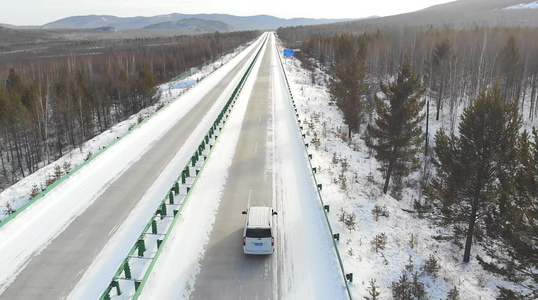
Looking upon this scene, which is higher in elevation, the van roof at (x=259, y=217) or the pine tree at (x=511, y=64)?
the pine tree at (x=511, y=64)

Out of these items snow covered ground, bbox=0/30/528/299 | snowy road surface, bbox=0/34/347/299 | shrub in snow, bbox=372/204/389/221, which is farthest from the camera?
shrub in snow, bbox=372/204/389/221

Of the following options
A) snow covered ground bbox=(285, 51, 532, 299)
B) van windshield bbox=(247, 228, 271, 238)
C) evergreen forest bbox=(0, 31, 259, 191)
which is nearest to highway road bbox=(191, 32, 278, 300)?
van windshield bbox=(247, 228, 271, 238)

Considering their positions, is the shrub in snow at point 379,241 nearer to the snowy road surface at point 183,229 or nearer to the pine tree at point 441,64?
the snowy road surface at point 183,229

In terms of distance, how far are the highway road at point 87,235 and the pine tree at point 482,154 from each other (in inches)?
415

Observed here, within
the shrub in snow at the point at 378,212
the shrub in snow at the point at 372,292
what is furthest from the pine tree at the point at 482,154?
the shrub in snow at the point at 372,292

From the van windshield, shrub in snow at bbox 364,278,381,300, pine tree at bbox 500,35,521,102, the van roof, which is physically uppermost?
pine tree at bbox 500,35,521,102

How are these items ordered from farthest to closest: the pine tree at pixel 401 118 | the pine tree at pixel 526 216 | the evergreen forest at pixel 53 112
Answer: the evergreen forest at pixel 53 112
the pine tree at pixel 401 118
the pine tree at pixel 526 216

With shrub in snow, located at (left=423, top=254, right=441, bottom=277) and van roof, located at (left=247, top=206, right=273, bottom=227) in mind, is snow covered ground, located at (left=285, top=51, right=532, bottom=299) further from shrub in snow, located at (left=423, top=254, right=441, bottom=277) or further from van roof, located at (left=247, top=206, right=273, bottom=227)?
van roof, located at (left=247, top=206, right=273, bottom=227)

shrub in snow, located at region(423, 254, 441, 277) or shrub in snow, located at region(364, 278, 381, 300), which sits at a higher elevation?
shrub in snow, located at region(364, 278, 381, 300)

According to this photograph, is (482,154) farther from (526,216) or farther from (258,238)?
(258,238)

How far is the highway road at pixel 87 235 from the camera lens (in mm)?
13695

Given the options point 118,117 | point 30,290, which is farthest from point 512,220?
point 118,117

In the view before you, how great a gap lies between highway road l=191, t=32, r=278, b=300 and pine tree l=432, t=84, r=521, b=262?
10.1m

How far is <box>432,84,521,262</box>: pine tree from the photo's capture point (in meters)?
17.0
